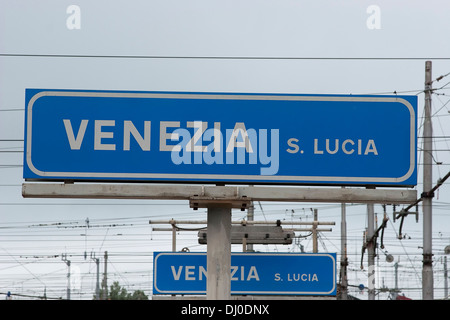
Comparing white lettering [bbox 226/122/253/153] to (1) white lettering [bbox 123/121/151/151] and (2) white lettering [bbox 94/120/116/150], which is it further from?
(2) white lettering [bbox 94/120/116/150]

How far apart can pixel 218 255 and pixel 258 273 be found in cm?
563

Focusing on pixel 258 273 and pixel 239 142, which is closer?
pixel 239 142

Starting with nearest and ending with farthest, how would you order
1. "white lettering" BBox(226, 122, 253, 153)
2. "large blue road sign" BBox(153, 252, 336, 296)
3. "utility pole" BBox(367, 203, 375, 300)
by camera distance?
"white lettering" BBox(226, 122, 253, 153)
"large blue road sign" BBox(153, 252, 336, 296)
"utility pole" BBox(367, 203, 375, 300)

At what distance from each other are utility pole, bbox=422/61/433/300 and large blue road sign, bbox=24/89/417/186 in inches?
668

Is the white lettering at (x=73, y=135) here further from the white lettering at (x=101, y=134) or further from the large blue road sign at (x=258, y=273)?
the large blue road sign at (x=258, y=273)

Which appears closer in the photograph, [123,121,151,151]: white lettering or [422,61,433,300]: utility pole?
[123,121,151,151]: white lettering

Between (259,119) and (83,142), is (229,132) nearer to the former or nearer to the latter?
(259,119)

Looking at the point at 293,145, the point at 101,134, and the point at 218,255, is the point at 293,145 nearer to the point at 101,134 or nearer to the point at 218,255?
the point at 218,255

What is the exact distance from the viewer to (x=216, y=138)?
9.47 meters

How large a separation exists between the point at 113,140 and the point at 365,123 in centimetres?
286

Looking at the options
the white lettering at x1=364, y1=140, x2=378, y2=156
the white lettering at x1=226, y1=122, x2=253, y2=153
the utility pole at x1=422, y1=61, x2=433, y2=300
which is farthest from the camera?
the utility pole at x1=422, y1=61, x2=433, y2=300

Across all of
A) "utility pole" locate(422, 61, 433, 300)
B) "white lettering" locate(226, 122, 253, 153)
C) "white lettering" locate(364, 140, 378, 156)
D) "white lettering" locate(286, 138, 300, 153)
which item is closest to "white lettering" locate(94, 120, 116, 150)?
"white lettering" locate(226, 122, 253, 153)

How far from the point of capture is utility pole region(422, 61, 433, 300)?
84.6 ft

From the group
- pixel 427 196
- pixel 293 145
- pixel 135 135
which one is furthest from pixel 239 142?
pixel 427 196
